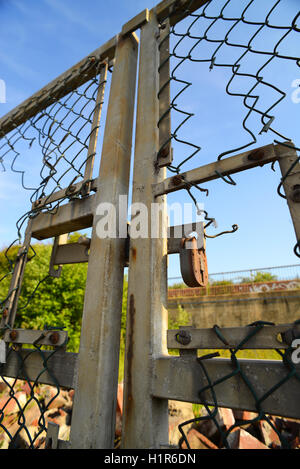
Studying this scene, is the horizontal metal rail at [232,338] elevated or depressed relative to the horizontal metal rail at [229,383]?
elevated

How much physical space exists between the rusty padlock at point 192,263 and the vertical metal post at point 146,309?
8cm

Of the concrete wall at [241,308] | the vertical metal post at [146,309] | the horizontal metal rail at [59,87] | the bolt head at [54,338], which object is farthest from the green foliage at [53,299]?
the concrete wall at [241,308]

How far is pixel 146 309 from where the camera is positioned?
69cm

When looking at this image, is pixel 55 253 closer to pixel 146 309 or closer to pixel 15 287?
pixel 15 287

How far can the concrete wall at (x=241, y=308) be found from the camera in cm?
1002

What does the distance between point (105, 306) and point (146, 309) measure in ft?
0.45

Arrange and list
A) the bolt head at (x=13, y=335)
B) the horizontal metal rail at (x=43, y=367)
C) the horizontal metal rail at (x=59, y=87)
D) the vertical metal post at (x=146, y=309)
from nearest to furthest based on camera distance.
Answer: the vertical metal post at (x=146, y=309) < the horizontal metal rail at (x=43, y=367) < the bolt head at (x=13, y=335) < the horizontal metal rail at (x=59, y=87)

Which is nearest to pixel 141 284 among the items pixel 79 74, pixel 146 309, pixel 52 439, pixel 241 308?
pixel 146 309

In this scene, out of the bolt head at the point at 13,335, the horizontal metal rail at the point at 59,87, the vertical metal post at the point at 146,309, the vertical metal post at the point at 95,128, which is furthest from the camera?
the horizontal metal rail at the point at 59,87

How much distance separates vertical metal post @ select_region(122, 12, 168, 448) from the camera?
0.61m

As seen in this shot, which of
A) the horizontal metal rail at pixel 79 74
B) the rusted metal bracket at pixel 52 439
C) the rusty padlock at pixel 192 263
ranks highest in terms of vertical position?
the horizontal metal rail at pixel 79 74

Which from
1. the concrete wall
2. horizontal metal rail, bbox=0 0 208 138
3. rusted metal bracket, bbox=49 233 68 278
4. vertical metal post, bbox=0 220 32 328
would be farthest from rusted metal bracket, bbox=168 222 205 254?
the concrete wall

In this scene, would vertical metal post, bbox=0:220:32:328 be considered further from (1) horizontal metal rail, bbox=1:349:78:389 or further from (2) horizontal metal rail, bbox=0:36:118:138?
(2) horizontal metal rail, bbox=0:36:118:138

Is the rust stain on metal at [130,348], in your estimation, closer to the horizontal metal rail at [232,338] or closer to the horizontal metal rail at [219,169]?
the horizontal metal rail at [232,338]
